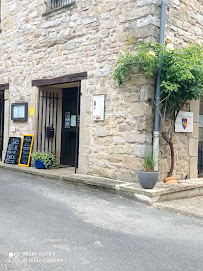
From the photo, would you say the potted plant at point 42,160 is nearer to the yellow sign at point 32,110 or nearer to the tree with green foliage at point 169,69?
the yellow sign at point 32,110

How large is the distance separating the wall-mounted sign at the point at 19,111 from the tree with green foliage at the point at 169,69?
3.55 meters

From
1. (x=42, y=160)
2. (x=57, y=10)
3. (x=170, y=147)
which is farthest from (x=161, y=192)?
(x=57, y=10)

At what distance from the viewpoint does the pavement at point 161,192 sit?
5218 mm

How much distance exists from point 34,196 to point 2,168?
3764mm

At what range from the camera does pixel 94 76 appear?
287 inches

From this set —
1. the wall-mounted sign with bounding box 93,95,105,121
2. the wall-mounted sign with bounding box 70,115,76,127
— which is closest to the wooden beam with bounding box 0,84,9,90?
the wall-mounted sign with bounding box 70,115,76,127

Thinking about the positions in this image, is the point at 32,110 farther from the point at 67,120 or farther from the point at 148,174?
the point at 148,174

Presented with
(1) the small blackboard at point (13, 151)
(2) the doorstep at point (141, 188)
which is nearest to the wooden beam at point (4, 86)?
(1) the small blackboard at point (13, 151)

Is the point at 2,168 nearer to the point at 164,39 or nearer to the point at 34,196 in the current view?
the point at 34,196

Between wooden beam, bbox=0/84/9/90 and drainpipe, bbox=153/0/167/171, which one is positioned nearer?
drainpipe, bbox=153/0/167/171

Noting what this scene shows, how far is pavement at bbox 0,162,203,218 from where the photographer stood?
5218 mm

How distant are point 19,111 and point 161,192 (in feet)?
17.7

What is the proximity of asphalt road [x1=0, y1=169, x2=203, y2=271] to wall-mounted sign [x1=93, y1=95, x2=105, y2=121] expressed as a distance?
76.1 inches

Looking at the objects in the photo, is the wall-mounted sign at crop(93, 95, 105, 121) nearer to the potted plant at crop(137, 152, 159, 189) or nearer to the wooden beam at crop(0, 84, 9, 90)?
the potted plant at crop(137, 152, 159, 189)
